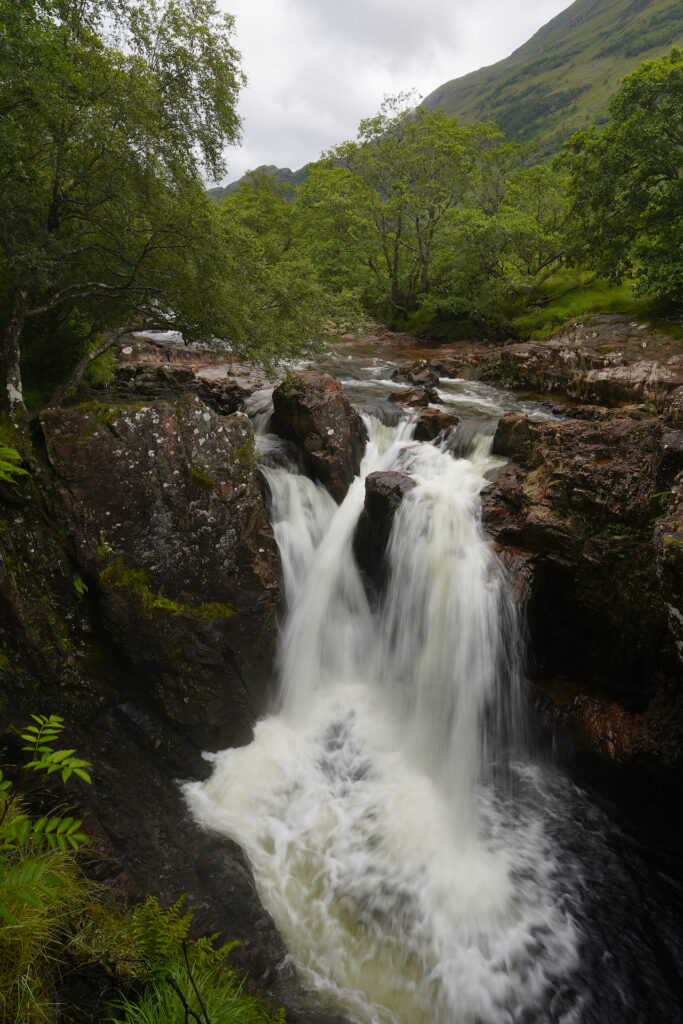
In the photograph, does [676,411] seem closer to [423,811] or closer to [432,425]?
[432,425]

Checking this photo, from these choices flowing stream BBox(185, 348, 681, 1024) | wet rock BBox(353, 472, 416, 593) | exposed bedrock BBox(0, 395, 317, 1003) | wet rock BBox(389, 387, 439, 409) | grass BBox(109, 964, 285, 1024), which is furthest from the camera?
wet rock BBox(389, 387, 439, 409)

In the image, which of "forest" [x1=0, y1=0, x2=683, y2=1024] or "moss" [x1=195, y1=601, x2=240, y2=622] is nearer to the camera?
"forest" [x1=0, y1=0, x2=683, y2=1024]

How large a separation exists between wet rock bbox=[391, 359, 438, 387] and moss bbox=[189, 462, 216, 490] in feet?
48.0

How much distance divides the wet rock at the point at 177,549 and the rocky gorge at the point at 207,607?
27 millimetres

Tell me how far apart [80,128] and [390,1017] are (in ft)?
41.3

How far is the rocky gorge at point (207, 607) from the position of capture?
5.83 meters

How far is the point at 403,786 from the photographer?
7.62 meters

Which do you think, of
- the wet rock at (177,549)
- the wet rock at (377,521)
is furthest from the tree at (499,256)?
the wet rock at (177,549)

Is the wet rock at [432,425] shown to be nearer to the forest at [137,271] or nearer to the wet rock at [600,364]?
the forest at [137,271]

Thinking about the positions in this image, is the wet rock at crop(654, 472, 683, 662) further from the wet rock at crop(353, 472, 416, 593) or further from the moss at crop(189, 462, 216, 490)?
the moss at crop(189, 462, 216, 490)

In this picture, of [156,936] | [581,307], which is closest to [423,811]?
[156,936]

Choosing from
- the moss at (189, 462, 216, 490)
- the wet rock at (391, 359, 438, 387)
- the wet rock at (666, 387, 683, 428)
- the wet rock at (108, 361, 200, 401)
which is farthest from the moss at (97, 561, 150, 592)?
the wet rock at (391, 359, 438, 387)

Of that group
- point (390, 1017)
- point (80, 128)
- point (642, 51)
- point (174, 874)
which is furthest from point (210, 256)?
point (642, 51)

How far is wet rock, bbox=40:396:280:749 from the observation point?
700 centimetres
